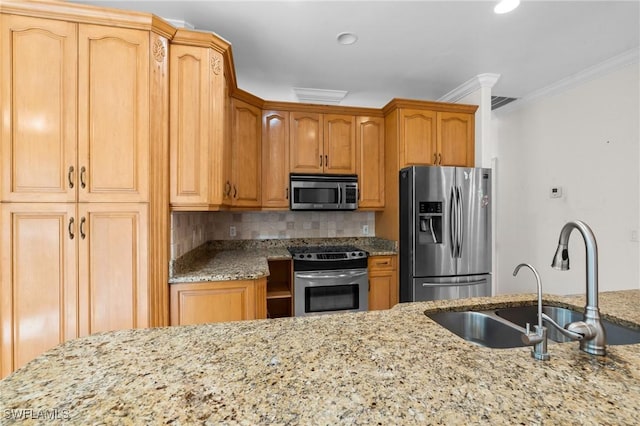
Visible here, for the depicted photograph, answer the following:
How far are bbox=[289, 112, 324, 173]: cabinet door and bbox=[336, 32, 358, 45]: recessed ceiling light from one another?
83 centimetres

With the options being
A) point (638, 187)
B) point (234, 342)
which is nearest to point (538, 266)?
point (638, 187)

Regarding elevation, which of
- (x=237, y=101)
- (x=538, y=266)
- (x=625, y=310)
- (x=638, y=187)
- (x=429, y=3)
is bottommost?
(x=538, y=266)

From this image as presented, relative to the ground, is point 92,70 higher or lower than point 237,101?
lower

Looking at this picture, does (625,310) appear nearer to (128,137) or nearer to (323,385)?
(323,385)

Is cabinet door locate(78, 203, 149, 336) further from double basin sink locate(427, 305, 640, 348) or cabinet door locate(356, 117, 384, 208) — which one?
cabinet door locate(356, 117, 384, 208)

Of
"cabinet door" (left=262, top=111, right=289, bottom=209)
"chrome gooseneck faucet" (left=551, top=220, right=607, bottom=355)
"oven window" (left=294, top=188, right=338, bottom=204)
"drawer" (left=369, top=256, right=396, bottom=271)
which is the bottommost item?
"drawer" (left=369, top=256, right=396, bottom=271)

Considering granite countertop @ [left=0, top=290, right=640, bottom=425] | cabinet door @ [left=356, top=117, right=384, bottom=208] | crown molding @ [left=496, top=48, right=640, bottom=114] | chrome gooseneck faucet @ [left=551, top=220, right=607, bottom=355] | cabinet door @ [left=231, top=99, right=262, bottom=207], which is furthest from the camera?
cabinet door @ [left=356, top=117, right=384, bottom=208]

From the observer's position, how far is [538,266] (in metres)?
3.15

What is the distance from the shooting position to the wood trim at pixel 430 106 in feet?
9.06

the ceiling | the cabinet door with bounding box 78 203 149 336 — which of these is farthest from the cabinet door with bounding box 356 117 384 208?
the cabinet door with bounding box 78 203 149 336

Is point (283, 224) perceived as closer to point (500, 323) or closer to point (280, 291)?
point (280, 291)

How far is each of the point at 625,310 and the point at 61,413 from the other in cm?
169

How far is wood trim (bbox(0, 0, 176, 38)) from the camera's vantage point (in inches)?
56.1

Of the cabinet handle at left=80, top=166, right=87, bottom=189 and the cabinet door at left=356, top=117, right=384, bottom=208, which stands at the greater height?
the cabinet door at left=356, top=117, right=384, bottom=208
